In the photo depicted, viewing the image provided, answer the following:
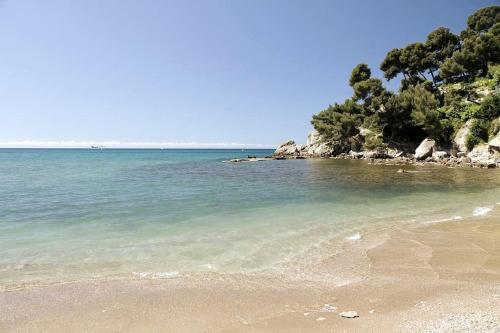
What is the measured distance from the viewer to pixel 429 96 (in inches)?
2248

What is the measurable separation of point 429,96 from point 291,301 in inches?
2407

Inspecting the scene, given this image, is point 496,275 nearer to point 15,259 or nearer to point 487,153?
point 15,259

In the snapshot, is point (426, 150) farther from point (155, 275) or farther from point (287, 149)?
point (155, 275)

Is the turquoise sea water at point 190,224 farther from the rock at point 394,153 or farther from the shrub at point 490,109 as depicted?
the rock at point 394,153

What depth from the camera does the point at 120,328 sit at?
19.3 ft

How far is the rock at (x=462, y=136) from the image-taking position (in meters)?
49.0

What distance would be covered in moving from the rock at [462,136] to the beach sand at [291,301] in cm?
4806

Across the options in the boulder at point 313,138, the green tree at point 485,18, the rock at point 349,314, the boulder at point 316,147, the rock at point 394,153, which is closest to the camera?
the rock at point 349,314

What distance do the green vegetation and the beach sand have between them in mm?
48843

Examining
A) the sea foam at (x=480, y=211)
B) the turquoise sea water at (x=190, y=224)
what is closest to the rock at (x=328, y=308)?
the turquoise sea water at (x=190, y=224)

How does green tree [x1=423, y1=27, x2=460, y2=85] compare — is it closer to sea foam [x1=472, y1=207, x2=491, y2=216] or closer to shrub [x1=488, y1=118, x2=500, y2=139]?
shrub [x1=488, y1=118, x2=500, y2=139]

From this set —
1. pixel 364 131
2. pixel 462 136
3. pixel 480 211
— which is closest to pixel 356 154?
pixel 364 131

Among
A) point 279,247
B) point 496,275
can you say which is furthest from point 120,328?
point 496,275

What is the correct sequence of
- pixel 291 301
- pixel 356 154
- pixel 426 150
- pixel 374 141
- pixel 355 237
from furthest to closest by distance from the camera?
pixel 356 154 → pixel 374 141 → pixel 426 150 → pixel 355 237 → pixel 291 301
